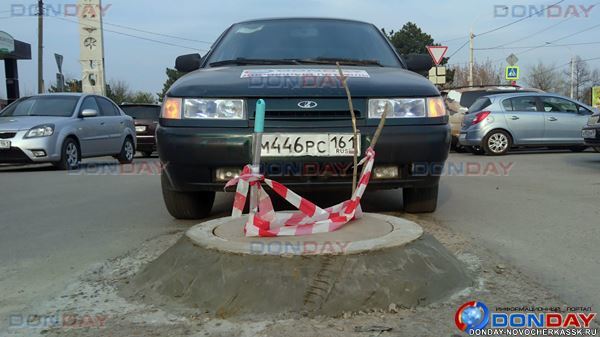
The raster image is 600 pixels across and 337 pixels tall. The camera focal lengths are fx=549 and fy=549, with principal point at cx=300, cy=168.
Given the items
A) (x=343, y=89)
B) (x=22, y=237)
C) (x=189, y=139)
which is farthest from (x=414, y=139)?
(x=22, y=237)

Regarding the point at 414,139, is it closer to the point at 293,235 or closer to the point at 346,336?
the point at 293,235

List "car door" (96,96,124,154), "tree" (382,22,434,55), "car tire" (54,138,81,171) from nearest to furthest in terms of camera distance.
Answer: "car tire" (54,138,81,171) < "car door" (96,96,124,154) < "tree" (382,22,434,55)

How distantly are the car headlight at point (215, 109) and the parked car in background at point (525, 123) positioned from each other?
32.6ft

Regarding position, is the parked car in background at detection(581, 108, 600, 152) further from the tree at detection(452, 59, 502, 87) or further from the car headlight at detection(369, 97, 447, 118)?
the tree at detection(452, 59, 502, 87)

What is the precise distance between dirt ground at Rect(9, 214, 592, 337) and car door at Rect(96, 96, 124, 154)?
8779 mm

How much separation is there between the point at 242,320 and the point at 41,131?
8085mm

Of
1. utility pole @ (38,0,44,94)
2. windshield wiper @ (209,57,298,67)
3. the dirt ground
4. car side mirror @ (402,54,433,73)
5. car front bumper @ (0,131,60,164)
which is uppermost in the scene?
utility pole @ (38,0,44,94)

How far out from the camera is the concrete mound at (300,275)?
238 centimetres

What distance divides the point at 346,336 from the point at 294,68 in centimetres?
234

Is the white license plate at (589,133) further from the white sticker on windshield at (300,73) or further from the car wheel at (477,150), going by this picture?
the white sticker on windshield at (300,73)

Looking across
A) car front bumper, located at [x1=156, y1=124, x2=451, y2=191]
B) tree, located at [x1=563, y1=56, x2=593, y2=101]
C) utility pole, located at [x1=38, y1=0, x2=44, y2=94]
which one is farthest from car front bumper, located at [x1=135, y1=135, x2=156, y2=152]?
tree, located at [x1=563, y1=56, x2=593, y2=101]

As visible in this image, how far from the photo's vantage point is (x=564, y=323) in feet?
7.52

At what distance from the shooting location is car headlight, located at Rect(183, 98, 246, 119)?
3518mm

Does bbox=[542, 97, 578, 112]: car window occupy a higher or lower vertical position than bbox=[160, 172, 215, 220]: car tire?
higher
